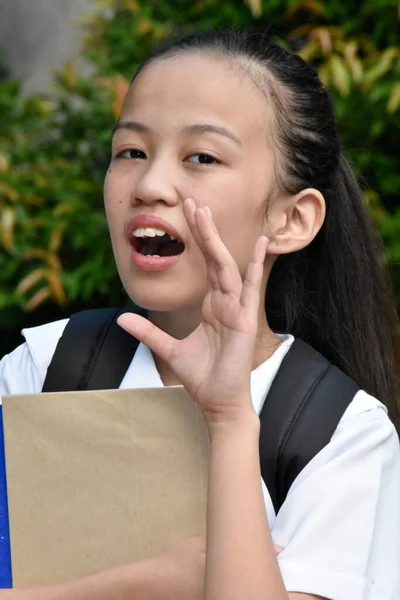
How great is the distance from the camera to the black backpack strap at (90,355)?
1586mm

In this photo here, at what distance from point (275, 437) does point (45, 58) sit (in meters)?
2.60

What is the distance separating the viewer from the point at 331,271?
72.1 inches

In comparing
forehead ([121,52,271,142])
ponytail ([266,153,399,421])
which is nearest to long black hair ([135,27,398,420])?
ponytail ([266,153,399,421])

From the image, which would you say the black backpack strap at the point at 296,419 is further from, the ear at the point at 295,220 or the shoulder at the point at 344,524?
the ear at the point at 295,220

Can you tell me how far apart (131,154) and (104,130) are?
5.37 ft

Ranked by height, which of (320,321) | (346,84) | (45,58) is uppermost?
(45,58)

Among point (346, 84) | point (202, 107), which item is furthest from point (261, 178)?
point (346, 84)

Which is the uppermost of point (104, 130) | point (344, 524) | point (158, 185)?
point (104, 130)

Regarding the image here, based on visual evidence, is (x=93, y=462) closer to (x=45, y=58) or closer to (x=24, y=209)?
(x=24, y=209)

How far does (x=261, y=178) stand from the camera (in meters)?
1.59

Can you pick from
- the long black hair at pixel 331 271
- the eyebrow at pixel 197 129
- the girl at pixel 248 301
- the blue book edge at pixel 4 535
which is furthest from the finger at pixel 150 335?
the long black hair at pixel 331 271

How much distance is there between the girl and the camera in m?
1.29

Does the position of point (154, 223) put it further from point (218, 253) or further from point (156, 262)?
point (218, 253)

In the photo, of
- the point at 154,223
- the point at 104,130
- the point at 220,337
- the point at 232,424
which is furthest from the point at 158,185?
the point at 104,130
